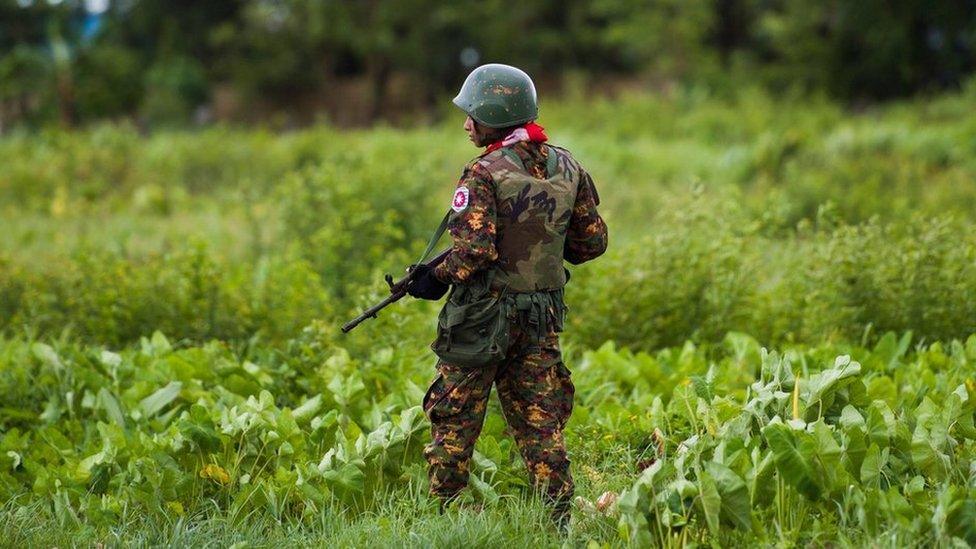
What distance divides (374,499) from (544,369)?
82 cm

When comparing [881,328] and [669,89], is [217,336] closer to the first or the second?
[881,328]

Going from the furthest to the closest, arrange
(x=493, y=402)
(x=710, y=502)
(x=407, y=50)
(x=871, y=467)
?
(x=407, y=50) → (x=493, y=402) → (x=871, y=467) → (x=710, y=502)

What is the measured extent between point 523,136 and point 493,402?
163 centimetres

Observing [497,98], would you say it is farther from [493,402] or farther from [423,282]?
[493,402]

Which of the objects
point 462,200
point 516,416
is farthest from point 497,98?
point 516,416

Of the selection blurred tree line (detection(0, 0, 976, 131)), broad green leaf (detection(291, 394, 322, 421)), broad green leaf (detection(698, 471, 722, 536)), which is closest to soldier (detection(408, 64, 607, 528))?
broad green leaf (detection(698, 471, 722, 536))

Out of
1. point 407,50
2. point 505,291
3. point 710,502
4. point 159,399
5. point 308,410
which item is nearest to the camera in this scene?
point 710,502

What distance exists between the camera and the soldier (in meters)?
4.46

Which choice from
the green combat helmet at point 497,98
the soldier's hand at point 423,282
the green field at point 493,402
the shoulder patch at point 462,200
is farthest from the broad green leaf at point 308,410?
the green combat helmet at point 497,98

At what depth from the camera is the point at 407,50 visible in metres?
31.9

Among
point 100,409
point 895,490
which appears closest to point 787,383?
point 895,490

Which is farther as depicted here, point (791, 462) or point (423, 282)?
point (423, 282)

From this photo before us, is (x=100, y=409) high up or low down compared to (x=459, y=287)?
down

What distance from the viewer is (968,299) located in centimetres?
702
